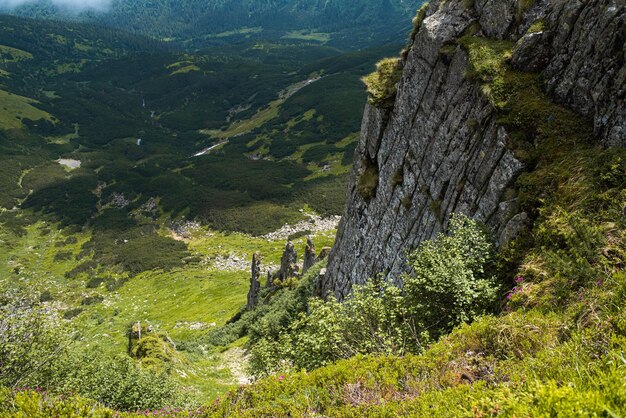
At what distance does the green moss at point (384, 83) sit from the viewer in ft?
89.7

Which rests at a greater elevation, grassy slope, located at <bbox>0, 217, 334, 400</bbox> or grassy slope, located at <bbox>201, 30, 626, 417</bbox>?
grassy slope, located at <bbox>201, 30, 626, 417</bbox>

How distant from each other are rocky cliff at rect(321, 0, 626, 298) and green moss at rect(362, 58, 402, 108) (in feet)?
2.49

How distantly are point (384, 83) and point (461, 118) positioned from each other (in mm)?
10080

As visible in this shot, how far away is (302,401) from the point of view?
9305mm

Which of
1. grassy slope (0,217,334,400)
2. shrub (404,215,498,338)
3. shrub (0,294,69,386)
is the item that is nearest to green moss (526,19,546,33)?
shrub (404,215,498,338)

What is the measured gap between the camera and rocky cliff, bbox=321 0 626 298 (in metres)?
14.6

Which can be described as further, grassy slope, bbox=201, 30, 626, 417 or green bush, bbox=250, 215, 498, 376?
green bush, bbox=250, 215, 498, 376

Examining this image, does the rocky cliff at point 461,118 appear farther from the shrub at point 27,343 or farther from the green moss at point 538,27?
the shrub at point 27,343

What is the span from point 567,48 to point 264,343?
1845 cm

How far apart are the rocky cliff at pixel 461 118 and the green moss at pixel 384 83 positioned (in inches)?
29.9

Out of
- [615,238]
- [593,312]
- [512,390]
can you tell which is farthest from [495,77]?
[512,390]

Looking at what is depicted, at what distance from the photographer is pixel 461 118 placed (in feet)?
64.8

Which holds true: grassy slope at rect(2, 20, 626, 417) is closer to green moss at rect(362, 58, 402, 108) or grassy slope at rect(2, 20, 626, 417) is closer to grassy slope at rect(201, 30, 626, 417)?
grassy slope at rect(201, 30, 626, 417)

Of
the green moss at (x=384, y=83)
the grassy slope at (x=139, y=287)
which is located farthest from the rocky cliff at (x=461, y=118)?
the grassy slope at (x=139, y=287)
